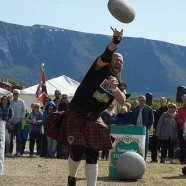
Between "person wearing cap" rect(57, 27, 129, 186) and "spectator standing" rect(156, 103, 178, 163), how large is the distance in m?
7.77

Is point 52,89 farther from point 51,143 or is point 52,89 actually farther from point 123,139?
point 123,139

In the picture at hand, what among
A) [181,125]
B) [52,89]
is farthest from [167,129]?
[52,89]

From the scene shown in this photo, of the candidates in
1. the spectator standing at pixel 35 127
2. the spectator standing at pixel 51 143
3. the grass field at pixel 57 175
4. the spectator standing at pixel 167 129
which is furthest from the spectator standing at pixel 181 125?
the spectator standing at pixel 35 127

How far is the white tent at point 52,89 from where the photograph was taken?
26250 millimetres

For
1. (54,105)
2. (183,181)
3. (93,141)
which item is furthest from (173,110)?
(93,141)

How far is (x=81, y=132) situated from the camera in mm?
6902

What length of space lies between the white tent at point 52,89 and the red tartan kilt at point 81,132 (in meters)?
18.1

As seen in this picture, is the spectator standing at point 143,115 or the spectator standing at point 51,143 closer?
the spectator standing at point 143,115

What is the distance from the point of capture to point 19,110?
15.0 m

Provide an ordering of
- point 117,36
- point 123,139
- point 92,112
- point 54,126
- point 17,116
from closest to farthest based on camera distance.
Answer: point 117,36, point 92,112, point 54,126, point 123,139, point 17,116

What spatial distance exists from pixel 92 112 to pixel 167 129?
8.12 meters

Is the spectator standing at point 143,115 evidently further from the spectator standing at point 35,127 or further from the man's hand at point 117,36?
the man's hand at point 117,36

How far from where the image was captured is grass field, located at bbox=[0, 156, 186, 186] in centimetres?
890

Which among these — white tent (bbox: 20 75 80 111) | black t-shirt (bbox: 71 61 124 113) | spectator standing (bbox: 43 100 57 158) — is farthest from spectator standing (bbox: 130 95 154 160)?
white tent (bbox: 20 75 80 111)
